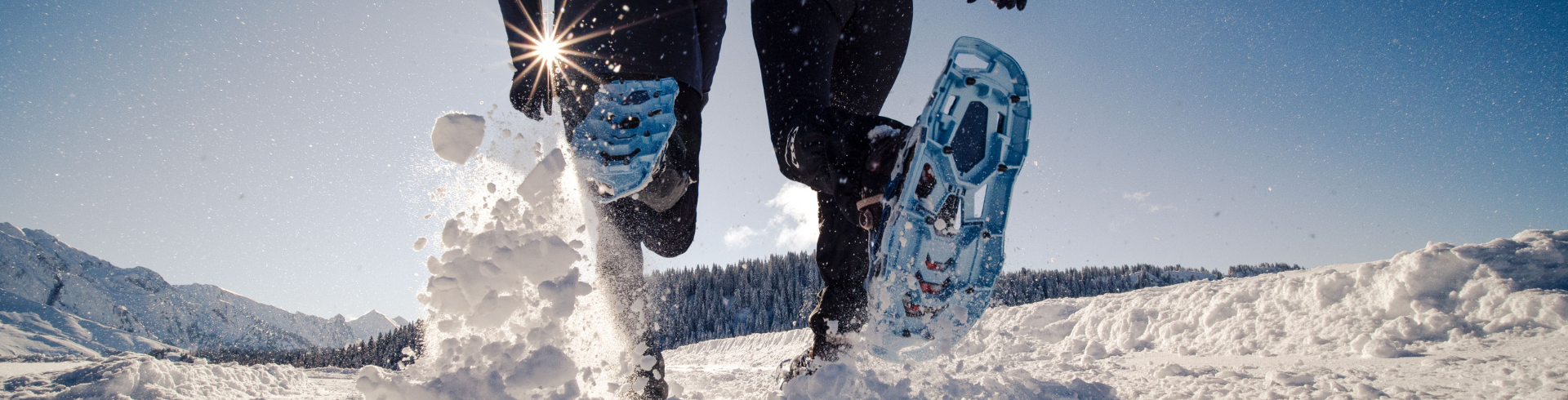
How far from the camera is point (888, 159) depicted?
149 centimetres

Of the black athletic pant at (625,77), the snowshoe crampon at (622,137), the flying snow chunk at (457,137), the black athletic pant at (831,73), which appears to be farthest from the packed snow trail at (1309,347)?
the flying snow chunk at (457,137)

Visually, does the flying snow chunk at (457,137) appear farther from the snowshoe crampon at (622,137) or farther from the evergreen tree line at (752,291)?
the evergreen tree line at (752,291)

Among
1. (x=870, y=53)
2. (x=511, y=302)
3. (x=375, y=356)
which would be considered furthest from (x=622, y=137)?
(x=375, y=356)

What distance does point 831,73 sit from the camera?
1.93 m

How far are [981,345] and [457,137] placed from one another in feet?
5.26

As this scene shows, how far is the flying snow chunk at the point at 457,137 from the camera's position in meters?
1.39

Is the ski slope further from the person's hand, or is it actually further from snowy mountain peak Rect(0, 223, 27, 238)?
snowy mountain peak Rect(0, 223, 27, 238)

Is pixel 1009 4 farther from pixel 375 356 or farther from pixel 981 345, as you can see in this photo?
pixel 375 356

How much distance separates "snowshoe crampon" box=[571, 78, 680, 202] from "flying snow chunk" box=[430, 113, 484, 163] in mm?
231

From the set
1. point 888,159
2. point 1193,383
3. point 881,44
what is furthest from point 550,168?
point 1193,383

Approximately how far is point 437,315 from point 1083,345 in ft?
8.29

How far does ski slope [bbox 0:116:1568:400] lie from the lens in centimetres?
114

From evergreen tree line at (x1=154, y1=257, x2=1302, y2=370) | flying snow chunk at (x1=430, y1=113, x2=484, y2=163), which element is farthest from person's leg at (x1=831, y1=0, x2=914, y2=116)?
evergreen tree line at (x1=154, y1=257, x2=1302, y2=370)

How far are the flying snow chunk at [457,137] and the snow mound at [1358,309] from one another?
1408 mm
